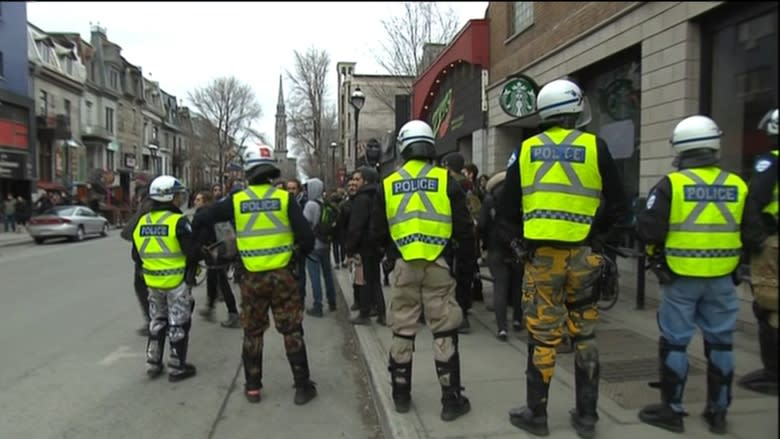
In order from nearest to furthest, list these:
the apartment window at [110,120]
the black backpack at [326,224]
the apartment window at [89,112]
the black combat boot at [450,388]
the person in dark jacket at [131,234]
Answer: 1. the black combat boot at [450,388]
2. the person in dark jacket at [131,234]
3. the black backpack at [326,224]
4. the apartment window at [89,112]
5. the apartment window at [110,120]

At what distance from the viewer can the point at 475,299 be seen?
8188 millimetres

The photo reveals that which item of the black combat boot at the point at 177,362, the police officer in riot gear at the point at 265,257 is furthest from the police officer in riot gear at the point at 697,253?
the black combat boot at the point at 177,362

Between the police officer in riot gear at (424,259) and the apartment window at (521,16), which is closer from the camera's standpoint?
the police officer in riot gear at (424,259)

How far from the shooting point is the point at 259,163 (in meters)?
4.64

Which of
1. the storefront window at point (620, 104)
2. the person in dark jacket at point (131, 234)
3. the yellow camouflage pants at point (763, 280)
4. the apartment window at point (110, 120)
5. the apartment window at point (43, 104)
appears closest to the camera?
the yellow camouflage pants at point (763, 280)

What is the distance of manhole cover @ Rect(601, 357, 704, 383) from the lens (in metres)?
4.56

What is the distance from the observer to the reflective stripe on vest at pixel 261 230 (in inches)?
176

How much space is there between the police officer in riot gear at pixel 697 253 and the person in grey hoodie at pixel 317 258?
514 centimetres

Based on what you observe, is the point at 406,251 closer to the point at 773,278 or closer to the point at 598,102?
the point at 773,278

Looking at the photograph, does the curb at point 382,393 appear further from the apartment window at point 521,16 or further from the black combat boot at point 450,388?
the apartment window at point 521,16

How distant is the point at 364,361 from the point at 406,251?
2149mm

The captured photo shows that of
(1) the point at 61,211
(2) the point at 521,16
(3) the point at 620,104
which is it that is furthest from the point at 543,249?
(1) the point at 61,211

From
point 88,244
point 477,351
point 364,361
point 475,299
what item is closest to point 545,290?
point 477,351

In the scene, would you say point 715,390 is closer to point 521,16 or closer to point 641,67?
point 641,67
